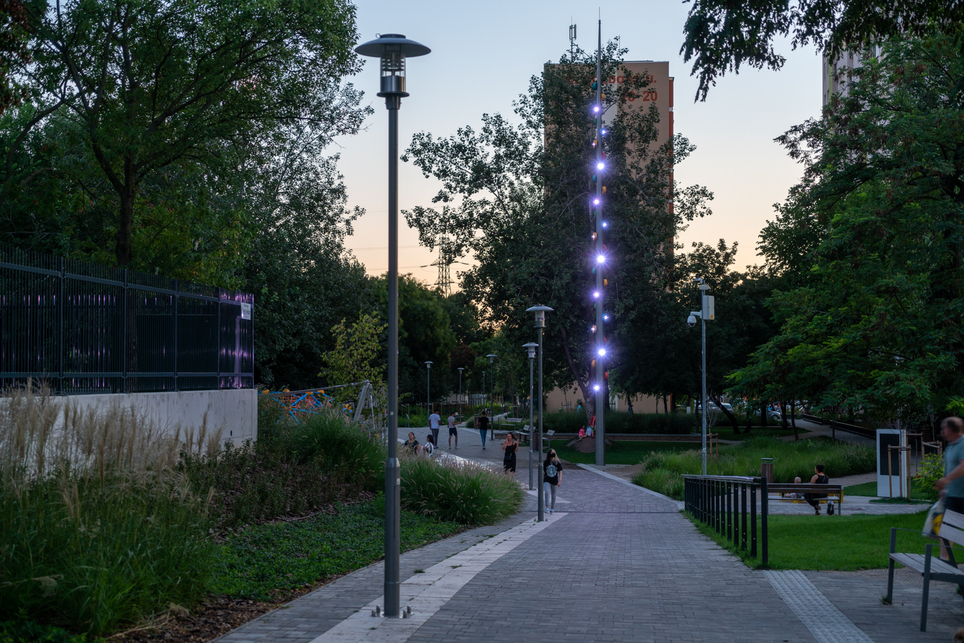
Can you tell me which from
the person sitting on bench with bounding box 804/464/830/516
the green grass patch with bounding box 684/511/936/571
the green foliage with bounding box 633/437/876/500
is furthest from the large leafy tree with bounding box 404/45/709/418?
the green grass patch with bounding box 684/511/936/571

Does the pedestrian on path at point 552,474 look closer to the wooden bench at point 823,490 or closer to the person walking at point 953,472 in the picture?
the wooden bench at point 823,490

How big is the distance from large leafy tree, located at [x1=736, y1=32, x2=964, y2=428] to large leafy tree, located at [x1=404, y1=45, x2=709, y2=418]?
34.0 ft

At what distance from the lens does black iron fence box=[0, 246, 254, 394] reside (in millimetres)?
9992

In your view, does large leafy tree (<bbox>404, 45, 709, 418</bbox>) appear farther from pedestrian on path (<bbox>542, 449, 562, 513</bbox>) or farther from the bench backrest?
the bench backrest

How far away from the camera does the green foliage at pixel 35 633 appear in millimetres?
5402

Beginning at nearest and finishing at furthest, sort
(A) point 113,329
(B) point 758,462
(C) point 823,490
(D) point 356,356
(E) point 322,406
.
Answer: (A) point 113,329, (C) point 823,490, (E) point 322,406, (B) point 758,462, (D) point 356,356

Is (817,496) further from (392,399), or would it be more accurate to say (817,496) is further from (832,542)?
(392,399)

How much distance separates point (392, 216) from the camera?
7.62 meters

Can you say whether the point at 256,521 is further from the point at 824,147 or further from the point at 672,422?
the point at 672,422

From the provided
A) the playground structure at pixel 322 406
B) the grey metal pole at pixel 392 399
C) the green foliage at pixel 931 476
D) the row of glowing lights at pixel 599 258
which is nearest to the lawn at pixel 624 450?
the row of glowing lights at pixel 599 258

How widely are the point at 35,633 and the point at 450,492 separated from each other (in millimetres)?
10472

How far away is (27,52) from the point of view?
46.2 ft

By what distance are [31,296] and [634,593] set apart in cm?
750

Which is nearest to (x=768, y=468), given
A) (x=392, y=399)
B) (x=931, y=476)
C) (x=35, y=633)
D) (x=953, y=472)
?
(x=931, y=476)
